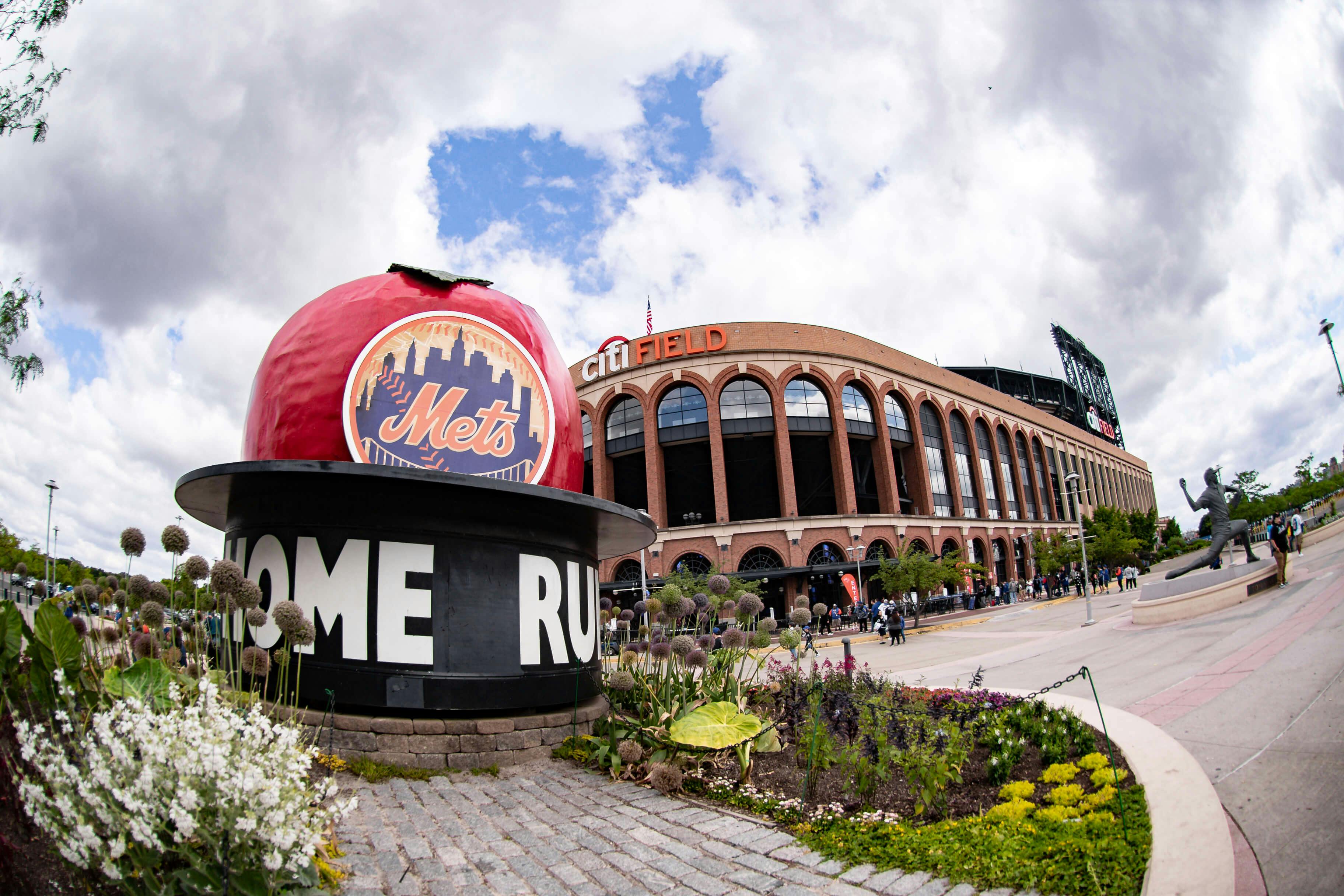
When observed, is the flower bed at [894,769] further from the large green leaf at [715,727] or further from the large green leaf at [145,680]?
the large green leaf at [145,680]

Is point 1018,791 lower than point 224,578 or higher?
lower

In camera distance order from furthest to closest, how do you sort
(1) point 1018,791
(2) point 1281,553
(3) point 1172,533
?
(3) point 1172,533, (2) point 1281,553, (1) point 1018,791

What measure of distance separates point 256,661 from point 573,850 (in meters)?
2.86

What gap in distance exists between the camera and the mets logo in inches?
313

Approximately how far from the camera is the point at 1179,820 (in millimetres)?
4652

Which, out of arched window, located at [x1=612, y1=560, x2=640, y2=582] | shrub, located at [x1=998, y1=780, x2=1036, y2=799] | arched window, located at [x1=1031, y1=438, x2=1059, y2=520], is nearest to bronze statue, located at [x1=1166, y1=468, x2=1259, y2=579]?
shrub, located at [x1=998, y1=780, x2=1036, y2=799]

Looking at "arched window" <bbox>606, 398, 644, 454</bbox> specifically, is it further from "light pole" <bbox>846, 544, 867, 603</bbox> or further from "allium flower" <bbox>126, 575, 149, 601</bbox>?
"allium flower" <bbox>126, 575, 149, 601</bbox>

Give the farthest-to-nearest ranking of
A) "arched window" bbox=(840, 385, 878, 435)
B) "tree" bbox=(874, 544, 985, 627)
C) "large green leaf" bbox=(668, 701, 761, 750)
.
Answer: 1. "arched window" bbox=(840, 385, 878, 435)
2. "tree" bbox=(874, 544, 985, 627)
3. "large green leaf" bbox=(668, 701, 761, 750)

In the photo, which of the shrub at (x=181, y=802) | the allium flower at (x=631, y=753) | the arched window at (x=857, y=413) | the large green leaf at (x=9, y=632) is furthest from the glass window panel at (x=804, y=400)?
the shrub at (x=181, y=802)

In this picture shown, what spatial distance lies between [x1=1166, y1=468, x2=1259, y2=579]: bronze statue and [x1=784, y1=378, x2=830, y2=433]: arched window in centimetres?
2358

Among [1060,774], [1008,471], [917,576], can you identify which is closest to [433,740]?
[1060,774]

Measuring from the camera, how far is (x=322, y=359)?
27.1ft

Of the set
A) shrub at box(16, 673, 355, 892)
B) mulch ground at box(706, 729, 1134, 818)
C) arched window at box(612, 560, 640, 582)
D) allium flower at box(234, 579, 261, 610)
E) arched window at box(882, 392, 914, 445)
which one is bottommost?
mulch ground at box(706, 729, 1134, 818)

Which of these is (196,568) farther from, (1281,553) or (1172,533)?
(1172,533)
